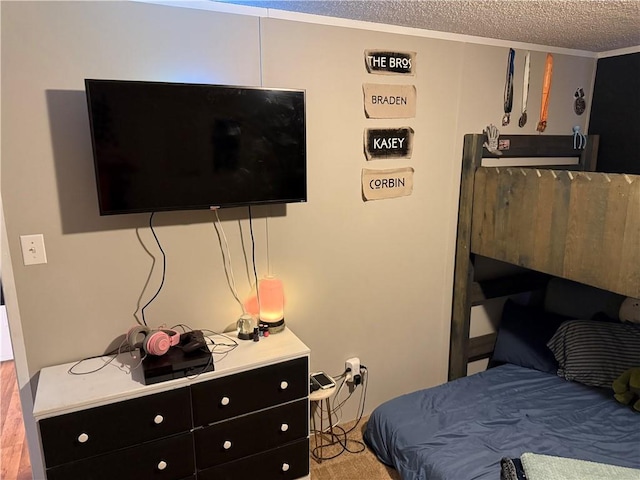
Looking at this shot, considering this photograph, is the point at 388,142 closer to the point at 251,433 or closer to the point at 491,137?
the point at 491,137

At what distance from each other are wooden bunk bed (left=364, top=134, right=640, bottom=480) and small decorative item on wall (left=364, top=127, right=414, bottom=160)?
416 mm

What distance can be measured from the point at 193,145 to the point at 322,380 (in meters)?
1.35

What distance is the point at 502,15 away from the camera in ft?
6.84

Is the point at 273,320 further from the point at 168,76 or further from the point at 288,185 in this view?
the point at 168,76

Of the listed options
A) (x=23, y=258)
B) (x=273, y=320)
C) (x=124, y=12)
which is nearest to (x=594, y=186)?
(x=273, y=320)

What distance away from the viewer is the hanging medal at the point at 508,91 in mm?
2639

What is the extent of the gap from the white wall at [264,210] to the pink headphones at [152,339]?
0.10 m

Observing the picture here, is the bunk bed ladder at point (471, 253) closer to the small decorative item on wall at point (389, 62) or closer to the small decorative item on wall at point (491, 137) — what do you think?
the small decorative item on wall at point (491, 137)

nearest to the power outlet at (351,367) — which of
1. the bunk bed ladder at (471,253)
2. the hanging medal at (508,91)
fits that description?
the bunk bed ladder at (471,253)

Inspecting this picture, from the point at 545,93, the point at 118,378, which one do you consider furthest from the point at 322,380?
the point at 545,93

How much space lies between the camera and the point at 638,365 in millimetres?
2436

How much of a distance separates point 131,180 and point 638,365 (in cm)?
272

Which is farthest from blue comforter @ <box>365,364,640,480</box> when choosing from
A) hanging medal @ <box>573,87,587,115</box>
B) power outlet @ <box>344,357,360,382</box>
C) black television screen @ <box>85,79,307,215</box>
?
hanging medal @ <box>573,87,587,115</box>

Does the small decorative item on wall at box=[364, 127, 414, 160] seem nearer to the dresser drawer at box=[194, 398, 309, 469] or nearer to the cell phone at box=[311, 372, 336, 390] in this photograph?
the cell phone at box=[311, 372, 336, 390]
